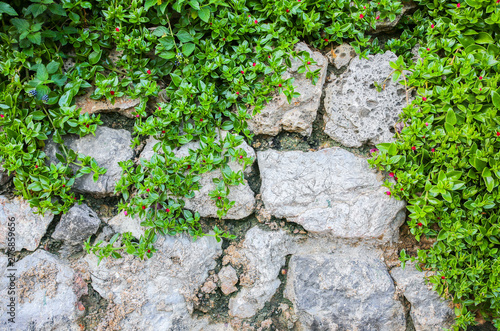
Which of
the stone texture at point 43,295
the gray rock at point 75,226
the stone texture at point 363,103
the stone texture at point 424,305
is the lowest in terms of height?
the stone texture at point 43,295

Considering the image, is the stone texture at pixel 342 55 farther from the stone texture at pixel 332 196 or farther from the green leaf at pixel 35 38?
the green leaf at pixel 35 38

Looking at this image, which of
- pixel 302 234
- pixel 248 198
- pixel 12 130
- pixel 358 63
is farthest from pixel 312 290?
pixel 12 130

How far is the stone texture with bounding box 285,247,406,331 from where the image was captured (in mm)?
1775

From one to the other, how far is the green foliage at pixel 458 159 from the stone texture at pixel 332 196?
0.10 meters

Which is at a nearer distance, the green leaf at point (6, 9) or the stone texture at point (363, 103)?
the green leaf at point (6, 9)

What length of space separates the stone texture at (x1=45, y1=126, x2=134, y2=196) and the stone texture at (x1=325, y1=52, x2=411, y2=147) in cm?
116

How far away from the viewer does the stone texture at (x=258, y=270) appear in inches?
72.3

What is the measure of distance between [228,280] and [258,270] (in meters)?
0.17

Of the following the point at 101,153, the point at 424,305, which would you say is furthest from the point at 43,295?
the point at 424,305

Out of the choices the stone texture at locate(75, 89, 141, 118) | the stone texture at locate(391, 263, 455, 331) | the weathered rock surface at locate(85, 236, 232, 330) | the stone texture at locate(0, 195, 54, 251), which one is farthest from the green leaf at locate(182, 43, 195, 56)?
the stone texture at locate(391, 263, 455, 331)

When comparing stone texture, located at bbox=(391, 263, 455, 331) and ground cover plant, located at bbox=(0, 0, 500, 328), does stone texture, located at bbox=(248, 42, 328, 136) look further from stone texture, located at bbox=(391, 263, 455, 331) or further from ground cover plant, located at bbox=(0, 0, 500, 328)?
stone texture, located at bbox=(391, 263, 455, 331)

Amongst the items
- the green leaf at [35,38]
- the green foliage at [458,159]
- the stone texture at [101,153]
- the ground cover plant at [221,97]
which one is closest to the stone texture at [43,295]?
the ground cover plant at [221,97]

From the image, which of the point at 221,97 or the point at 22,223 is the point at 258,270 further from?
the point at 22,223

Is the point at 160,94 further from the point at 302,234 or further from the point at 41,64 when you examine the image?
the point at 302,234
